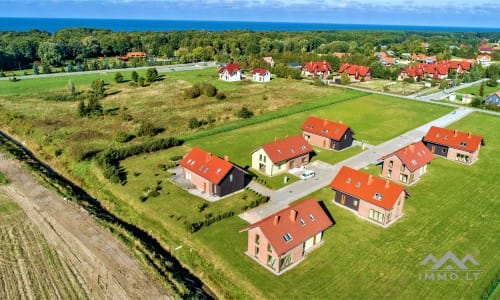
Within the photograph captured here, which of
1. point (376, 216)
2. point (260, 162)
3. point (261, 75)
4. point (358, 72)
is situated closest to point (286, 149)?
point (260, 162)

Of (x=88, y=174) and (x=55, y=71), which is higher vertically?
(x=55, y=71)

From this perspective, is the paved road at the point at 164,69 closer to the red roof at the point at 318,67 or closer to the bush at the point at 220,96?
the red roof at the point at 318,67

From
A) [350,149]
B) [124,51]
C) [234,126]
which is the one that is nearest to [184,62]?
[124,51]

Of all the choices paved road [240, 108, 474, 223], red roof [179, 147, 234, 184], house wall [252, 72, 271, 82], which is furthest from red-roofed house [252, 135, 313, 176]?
house wall [252, 72, 271, 82]

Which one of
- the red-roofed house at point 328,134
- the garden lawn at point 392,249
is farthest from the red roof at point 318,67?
the garden lawn at point 392,249

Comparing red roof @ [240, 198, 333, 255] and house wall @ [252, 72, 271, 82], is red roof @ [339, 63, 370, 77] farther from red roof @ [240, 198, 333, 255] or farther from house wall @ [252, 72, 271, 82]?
red roof @ [240, 198, 333, 255]

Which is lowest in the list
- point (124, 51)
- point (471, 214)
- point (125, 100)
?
point (471, 214)

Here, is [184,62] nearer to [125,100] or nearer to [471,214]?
[125,100]
